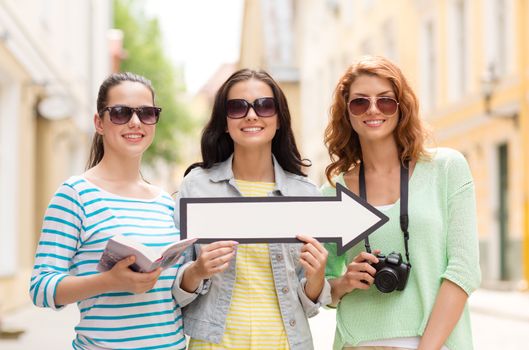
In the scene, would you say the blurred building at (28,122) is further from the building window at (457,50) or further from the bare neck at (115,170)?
the bare neck at (115,170)

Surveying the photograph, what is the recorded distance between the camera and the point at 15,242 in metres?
14.5

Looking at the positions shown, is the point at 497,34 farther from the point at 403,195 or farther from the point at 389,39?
the point at 403,195

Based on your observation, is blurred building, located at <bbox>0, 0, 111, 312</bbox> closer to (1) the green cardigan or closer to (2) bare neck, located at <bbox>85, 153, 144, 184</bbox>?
(2) bare neck, located at <bbox>85, 153, 144, 184</bbox>

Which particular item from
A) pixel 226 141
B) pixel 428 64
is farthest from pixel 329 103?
pixel 428 64

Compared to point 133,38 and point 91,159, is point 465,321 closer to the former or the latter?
point 91,159

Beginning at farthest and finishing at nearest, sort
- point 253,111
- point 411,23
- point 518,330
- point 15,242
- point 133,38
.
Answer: point 133,38 < point 411,23 < point 15,242 < point 518,330 < point 253,111

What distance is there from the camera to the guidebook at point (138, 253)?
3.01m

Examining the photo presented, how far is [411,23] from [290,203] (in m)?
23.2

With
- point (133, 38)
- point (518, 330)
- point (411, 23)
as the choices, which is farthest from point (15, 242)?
point (133, 38)

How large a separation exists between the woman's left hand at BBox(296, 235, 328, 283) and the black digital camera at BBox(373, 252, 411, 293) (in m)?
0.19

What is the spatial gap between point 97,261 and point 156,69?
3863 cm

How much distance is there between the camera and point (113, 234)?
3.39 m

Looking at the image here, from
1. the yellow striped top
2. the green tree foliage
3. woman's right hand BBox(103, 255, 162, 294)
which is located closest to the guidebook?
woman's right hand BBox(103, 255, 162, 294)

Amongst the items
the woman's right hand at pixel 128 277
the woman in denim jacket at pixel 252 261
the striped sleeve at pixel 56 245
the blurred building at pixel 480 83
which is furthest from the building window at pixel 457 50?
the woman's right hand at pixel 128 277
